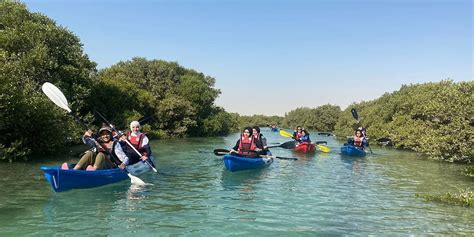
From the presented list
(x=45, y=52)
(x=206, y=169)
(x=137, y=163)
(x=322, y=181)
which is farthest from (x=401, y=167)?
(x=45, y=52)

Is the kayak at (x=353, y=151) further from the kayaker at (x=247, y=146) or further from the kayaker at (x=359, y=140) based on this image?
the kayaker at (x=247, y=146)

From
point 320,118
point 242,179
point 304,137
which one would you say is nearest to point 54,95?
point 242,179

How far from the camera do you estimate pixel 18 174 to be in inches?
466

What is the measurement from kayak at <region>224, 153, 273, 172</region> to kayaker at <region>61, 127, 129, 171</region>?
364 centimetres

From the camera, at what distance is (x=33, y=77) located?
20.0 m

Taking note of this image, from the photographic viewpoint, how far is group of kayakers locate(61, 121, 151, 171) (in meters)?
9.87

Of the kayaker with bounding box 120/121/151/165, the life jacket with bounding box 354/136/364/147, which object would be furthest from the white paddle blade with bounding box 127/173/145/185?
the life jacket with bounding box 354/136/364/147

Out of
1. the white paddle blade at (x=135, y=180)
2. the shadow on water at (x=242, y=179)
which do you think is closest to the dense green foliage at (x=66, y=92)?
the white paddle blade at (x=135, y=180)

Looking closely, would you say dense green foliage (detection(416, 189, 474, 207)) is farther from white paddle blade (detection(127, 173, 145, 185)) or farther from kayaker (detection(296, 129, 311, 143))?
kayaker (detection(296, 129, 311, 143))

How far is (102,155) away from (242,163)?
5050 millimetres

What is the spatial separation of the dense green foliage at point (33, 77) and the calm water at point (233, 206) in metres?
1.91

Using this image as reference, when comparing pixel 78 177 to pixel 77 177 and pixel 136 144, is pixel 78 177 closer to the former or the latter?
pixel 77 177

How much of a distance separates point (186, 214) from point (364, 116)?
42296 millimetres

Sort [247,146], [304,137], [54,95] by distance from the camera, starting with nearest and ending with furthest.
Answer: [54,95], [247,146], [304,137]
